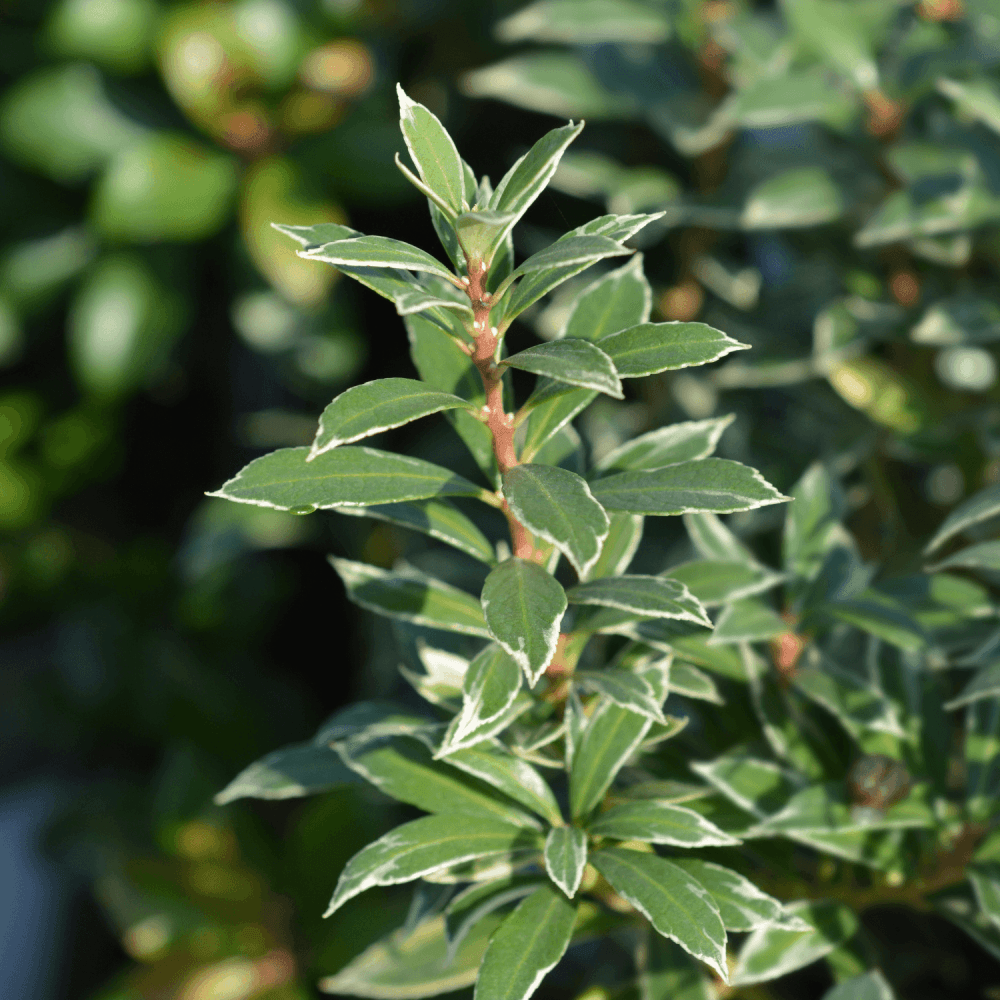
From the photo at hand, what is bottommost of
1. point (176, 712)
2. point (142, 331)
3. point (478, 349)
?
point (176, 712)

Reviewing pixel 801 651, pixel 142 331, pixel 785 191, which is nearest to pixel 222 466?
pixel 142 331

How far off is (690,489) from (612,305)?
0.17 metres

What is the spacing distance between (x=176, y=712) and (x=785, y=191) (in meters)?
1.06

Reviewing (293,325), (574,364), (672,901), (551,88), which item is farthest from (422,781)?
(293,325)

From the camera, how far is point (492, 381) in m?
0.50

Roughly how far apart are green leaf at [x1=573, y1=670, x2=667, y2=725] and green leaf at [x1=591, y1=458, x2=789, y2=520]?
9 cm

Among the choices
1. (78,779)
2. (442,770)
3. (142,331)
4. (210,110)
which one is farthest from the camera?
(78,779)

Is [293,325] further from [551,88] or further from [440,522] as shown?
[440,522]

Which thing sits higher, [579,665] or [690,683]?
[690,683]

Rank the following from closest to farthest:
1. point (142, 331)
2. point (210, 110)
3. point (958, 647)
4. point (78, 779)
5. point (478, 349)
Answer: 1. point (478, 349)
2. point (958, 647)
3. point (210, 110)
4. point (142, 331)
5. point (78, 779)

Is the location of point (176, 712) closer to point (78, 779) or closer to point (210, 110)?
point (78, 779)

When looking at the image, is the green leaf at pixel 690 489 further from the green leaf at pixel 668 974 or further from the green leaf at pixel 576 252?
the green leaf at pixel 668 974

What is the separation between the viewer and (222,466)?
1769mm

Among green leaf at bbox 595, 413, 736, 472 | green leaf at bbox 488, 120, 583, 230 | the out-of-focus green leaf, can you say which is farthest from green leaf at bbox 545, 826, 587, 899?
the out-of-focus green leaf
